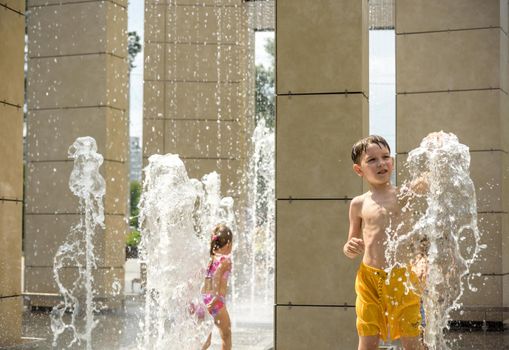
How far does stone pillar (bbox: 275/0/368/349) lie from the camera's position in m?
4.89

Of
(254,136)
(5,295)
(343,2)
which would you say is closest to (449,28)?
(343,2)

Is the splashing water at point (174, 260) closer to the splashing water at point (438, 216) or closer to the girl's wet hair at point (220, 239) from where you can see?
the girl's wet hair at point (220, 239)

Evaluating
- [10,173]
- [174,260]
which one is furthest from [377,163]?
[10,173]

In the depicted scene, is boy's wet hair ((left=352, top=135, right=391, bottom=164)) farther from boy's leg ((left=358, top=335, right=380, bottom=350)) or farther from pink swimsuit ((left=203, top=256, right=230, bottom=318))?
pink swimsuit ((left=203, top=256, right=230, bottom=318))

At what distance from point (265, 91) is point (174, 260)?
28777 millimetres

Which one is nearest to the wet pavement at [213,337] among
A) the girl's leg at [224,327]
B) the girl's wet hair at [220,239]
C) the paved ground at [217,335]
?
the paved ground at [217,335]

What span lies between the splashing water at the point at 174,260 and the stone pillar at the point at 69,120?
340 cm

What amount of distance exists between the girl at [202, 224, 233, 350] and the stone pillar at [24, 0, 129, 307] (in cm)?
494

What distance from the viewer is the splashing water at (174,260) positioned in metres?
6.04

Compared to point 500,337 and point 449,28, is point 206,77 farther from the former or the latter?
point 500,337

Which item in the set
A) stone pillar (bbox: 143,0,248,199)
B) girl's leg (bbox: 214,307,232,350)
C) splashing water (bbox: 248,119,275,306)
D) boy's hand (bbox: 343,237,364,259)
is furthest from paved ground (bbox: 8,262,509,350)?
stone pillar (bbox: 143,0,248,199)

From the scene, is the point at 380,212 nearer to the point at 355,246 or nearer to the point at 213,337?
the point at 355,246

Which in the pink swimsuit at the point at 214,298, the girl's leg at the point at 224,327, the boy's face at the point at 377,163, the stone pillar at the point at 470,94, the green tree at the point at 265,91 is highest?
the green tree at the point at 265,91

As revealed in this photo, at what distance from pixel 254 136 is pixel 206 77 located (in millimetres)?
4229
